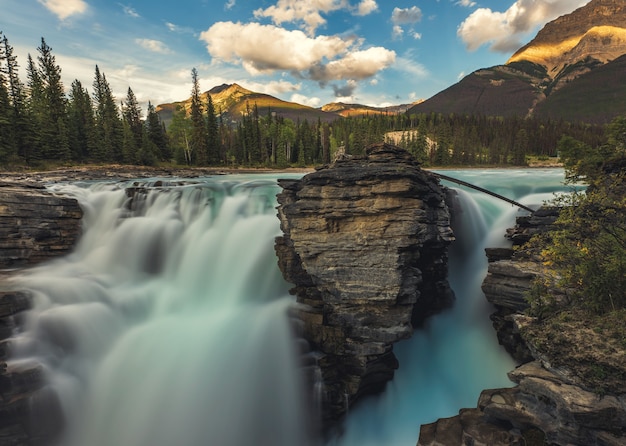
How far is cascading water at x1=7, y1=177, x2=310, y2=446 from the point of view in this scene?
36.2 feet

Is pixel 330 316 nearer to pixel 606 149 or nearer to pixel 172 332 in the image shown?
pixel 172 332

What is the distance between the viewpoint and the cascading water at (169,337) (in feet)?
36.2

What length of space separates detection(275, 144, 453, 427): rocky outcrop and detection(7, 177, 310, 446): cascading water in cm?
172

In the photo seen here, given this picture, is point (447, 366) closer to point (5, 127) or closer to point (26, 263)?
point (26, 263)

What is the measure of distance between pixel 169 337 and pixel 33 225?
11.1 m

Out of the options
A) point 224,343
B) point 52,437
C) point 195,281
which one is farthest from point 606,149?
point 52,437

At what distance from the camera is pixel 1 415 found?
9828 mm

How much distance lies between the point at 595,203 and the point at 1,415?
19.3 meters

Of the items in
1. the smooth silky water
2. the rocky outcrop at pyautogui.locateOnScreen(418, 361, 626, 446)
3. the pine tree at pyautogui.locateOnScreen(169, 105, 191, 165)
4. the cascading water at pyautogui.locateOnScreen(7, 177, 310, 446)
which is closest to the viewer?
the rocky outcrop at pyautogui.locateOnScreen(418, 361, 626, 446)

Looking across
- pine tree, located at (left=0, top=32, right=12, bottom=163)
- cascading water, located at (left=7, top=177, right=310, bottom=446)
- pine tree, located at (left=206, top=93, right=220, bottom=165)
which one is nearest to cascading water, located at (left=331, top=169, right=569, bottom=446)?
cascading water, located at (left=7, top=177, right=310, bottom=446)

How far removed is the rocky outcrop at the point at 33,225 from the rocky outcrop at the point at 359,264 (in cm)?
1448

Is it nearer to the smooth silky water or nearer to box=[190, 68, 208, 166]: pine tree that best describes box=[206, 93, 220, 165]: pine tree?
box=[190, 68, 208, 166]: pine tree

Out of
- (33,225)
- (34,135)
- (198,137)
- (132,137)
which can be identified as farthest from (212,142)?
(33,225)

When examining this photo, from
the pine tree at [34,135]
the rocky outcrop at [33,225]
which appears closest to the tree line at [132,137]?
the pine tree at [34,135]
